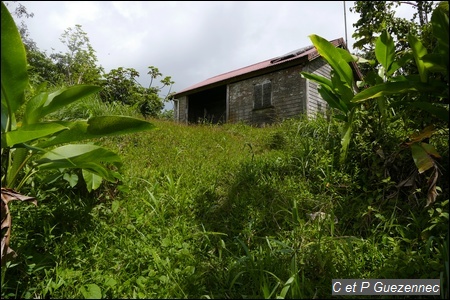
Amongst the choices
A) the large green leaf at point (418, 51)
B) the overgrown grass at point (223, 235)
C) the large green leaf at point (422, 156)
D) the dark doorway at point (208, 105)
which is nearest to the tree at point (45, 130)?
the overgrown grass at point (223, 235)

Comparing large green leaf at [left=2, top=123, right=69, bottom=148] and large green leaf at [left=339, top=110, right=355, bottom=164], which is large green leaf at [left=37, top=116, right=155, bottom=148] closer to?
large green leaf at [left=2, top=123, right=69, bottom=148]

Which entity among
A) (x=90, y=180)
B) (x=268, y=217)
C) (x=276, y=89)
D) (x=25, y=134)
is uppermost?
(x=276, y=89)

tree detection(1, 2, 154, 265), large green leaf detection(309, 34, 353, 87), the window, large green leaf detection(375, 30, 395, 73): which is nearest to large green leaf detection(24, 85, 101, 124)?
tree detection(1, 2, 154, 265)

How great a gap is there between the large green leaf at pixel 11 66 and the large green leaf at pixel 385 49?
3.00 meters

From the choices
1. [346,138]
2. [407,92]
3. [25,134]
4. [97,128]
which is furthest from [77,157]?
[407,92]

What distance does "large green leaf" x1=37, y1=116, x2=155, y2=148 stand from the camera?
193cm

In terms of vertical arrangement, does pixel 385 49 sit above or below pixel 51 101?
above

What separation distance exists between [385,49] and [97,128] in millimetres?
2764

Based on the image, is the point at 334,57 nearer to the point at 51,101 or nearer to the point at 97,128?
the point at 97,128

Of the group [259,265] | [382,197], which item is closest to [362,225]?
[382,197]

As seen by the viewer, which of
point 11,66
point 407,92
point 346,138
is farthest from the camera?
point 346,138

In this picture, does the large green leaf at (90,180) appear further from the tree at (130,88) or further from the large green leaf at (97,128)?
the tree at (130,88)

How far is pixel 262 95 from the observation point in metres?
11.7

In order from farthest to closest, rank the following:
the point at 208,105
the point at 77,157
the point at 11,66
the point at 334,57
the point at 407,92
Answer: the point at 208,105
the point at 334,57
the point at 407,92
the point at 77,157
the point at 11,66
